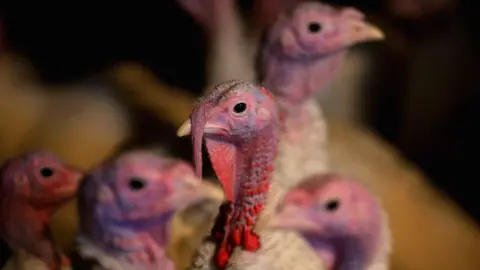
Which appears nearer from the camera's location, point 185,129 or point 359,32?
point 185,129

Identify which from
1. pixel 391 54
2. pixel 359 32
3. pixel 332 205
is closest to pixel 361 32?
pixel 359 32

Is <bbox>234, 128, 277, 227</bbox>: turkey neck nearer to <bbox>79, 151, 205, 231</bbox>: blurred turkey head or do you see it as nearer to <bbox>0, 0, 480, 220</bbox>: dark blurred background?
<bbox>79, 151, 205, 231</bbox>: blurred turkey head

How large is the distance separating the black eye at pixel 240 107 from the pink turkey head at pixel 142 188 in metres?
0.11

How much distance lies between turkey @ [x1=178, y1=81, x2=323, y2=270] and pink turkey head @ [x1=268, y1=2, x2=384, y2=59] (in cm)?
14

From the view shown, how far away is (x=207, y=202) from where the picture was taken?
704mm

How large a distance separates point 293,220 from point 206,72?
35 cm

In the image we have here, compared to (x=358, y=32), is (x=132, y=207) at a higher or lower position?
lower

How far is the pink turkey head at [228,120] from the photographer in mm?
521

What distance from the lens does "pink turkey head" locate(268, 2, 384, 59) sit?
28.0 inches

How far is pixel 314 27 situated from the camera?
0.71 meters

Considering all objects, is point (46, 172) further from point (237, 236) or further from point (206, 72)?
point (206, 72)

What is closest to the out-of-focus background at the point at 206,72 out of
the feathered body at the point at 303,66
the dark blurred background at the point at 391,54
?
the dark blurred background at the point at 391,54

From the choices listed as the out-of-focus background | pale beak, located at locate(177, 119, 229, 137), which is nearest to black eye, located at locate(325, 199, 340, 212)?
pale beak, located at locate(177, 119, 229, 137)

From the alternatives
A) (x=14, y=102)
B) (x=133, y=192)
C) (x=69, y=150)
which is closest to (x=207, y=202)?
(x=133, y=192)
